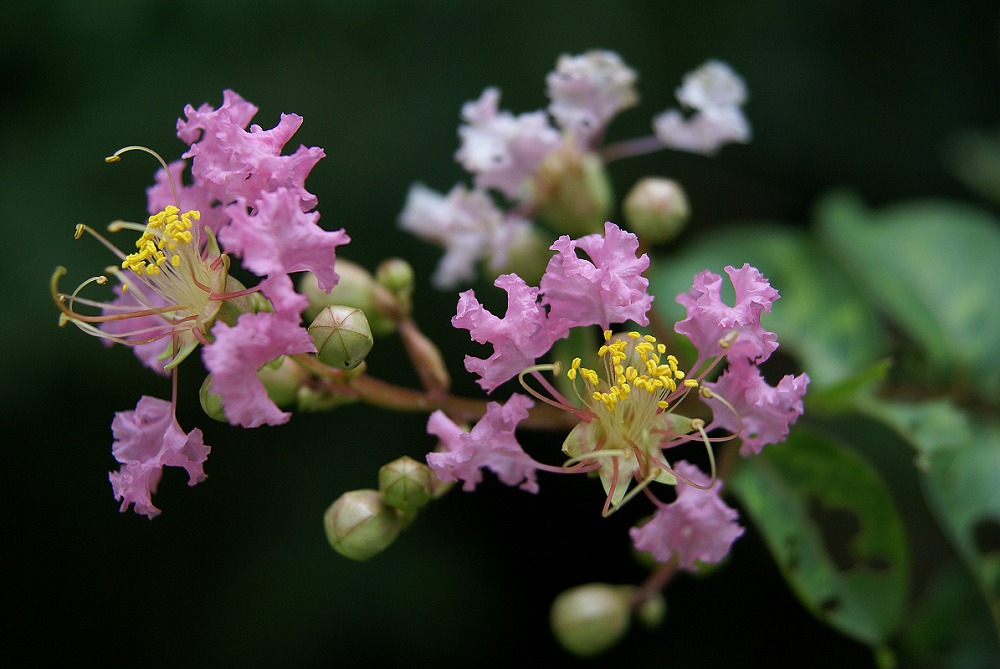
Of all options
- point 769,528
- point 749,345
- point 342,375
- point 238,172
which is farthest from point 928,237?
point 238,172

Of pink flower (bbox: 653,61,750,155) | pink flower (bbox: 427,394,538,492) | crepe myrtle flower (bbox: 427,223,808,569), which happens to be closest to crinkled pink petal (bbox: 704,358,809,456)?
crepe myrtle flower (bbox: 427,223,808,569)

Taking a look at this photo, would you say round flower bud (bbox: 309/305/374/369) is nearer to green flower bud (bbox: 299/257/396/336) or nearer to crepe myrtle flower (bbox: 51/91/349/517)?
crepe myrtle flower (bbox: 51/91/349/517)

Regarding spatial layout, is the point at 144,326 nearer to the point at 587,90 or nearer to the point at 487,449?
the point at 487,449

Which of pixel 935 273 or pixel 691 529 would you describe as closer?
pixel 691 529

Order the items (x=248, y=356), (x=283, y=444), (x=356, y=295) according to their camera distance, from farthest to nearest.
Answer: (x=283, y=444), (x=356, y=295), (x=248, y=356)

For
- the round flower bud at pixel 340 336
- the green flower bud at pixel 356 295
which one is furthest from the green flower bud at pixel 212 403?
the green flower bud at pixel 356 295

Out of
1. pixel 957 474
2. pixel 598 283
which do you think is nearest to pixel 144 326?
pixel 598 283

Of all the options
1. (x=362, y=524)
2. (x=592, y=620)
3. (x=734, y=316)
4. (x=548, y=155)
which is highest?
(x=548, y=155)

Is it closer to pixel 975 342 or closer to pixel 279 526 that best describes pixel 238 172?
pixel 279 526
